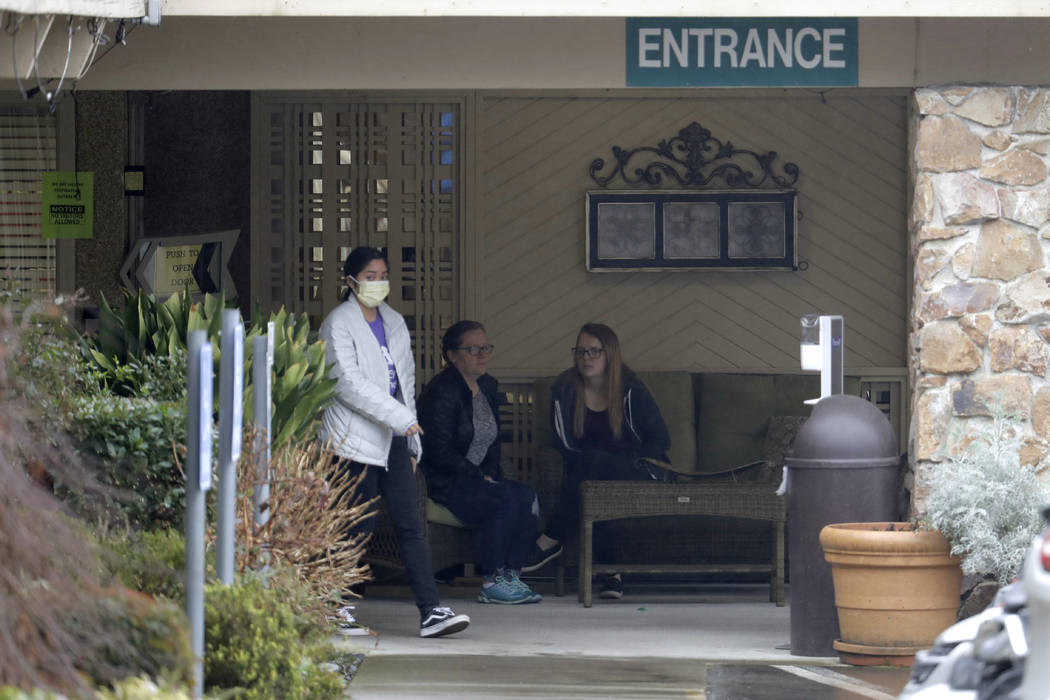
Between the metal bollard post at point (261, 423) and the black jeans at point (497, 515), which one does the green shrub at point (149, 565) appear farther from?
the black jeans at point (497, 515)

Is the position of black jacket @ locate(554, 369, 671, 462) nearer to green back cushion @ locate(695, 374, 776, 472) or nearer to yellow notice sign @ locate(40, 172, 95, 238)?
green back cushion @ locate(695, 374, 776, 472)

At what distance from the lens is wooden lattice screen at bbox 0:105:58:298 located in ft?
32.5

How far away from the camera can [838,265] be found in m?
10.6

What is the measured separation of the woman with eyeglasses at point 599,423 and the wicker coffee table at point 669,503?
22.6 inches

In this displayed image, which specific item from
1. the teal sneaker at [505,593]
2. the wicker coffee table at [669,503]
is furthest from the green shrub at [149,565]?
the teal sneaker at [505,593]

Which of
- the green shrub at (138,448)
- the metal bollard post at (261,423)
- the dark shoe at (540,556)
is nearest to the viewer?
the metal bollard post at (261,423)

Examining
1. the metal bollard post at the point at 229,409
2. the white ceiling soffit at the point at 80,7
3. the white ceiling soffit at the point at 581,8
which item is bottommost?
the metal bollard post at the point at 229,409

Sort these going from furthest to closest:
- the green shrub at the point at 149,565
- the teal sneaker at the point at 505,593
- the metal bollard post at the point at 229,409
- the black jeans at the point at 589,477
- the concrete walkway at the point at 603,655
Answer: the black jeans at the point at 589,477
the teal sneaker at the point at 505,593
the concrete walkway at the point at 603,655
the green shrub at the point at 149,565
the metal bollard post at the point at 229,409

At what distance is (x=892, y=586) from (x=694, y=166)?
4360 millimetres

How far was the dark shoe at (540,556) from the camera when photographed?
935 centimetres

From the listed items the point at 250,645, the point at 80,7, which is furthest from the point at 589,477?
the point at 250,645

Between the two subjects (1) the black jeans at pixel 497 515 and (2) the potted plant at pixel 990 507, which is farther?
(1) the black jeans at pixel 497 515

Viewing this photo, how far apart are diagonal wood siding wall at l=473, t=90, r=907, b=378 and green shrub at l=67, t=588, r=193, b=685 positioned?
6.35 metres

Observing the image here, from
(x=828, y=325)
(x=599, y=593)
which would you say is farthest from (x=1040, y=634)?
(x=599, y=593)
